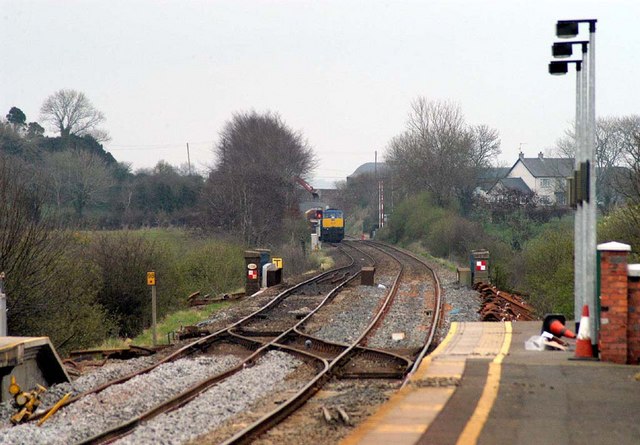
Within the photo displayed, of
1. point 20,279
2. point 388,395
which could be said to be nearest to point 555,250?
point 20,279

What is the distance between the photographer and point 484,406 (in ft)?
27.3

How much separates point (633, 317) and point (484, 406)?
122 inches

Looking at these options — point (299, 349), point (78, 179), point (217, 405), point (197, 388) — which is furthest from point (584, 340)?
point (78, 179)

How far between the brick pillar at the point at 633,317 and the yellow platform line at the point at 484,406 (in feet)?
5.18

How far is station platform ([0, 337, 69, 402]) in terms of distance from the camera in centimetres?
1201

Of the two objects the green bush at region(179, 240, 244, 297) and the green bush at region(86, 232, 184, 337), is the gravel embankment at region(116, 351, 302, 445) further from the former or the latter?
the green bush at region(179, 240, 244, 297)

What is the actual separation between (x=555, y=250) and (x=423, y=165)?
1586 inches

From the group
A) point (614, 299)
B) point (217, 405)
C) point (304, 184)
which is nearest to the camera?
point (614, 299)

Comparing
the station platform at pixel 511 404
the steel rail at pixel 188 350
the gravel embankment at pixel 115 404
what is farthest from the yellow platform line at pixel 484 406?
the steel rail at pixel 188 350

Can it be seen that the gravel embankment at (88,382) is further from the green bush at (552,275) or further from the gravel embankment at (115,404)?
the green bush at (552,275)

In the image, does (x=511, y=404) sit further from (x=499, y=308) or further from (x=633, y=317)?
(x=499, y=308)

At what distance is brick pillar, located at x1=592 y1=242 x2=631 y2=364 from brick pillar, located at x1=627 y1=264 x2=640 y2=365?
11cm

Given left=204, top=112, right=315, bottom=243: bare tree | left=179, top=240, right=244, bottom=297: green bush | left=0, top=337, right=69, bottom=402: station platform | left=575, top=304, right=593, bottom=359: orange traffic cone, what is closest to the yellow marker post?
left=0, top=337, right=69, bottom=402: station platform

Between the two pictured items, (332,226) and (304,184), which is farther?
(304,184)
